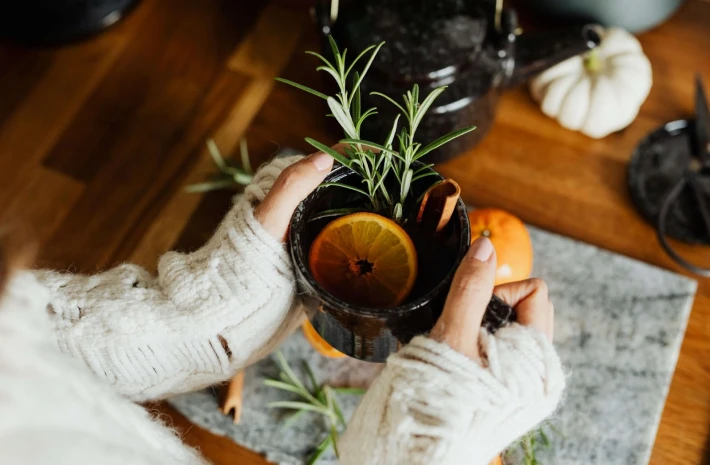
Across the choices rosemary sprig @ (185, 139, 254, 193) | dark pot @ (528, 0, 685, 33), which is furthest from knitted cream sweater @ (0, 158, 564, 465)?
dark pot @ (528, 0, 685, 33)

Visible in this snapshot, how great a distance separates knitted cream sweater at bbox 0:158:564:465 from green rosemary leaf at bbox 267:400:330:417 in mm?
126

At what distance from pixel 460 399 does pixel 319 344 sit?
25 cm

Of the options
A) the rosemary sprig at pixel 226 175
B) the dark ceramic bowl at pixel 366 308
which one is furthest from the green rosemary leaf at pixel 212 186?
the dark ceramic bowl at pixel 366 308

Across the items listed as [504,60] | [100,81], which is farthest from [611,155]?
[100,81]

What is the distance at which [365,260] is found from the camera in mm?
404

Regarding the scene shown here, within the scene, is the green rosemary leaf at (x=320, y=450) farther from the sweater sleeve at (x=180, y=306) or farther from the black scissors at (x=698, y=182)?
the black scissors at (x=698, y=182)

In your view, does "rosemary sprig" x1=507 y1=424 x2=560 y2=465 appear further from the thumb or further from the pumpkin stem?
the pumpkin stem

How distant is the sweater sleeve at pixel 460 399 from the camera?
0.35 meters

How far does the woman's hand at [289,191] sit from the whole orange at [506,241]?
195 millimetres

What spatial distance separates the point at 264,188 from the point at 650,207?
0.42 m

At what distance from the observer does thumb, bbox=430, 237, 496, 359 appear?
14.3 inches

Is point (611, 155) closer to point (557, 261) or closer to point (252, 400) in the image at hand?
point (557, 261)

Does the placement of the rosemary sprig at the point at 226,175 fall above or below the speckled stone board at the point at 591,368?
above

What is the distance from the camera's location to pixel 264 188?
436 mm
